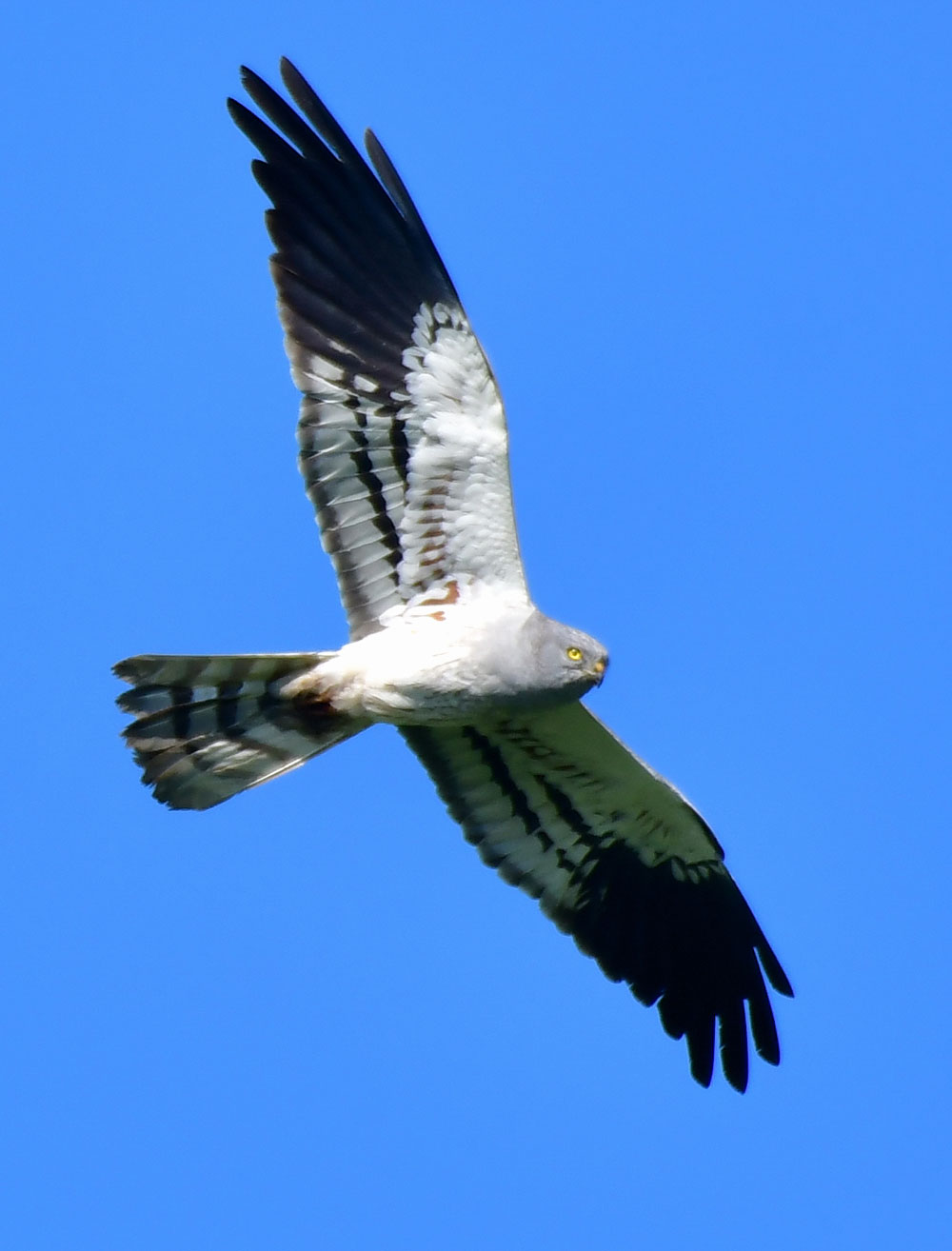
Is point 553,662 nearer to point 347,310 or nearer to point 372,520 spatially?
point 372,520

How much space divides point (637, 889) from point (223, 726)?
2758 millimetres

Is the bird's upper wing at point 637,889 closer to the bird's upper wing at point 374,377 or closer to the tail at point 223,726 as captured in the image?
the tail at point 223,726

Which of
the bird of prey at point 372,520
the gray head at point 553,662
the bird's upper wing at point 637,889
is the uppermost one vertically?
the bird of prey at point 372,520

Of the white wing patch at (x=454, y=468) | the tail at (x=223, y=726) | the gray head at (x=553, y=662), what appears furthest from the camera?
the tail at (x=223, y=726)

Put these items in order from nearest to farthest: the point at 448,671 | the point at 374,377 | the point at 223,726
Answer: the point at 448,671, the point at 374,377, the point at 223,726

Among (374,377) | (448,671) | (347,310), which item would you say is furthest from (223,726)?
(347,310)

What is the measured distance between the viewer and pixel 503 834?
11.3 m

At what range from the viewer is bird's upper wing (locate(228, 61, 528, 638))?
9961 millimetres

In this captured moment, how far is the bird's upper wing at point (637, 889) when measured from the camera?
440 inches

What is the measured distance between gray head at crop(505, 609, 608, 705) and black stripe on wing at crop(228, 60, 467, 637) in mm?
816

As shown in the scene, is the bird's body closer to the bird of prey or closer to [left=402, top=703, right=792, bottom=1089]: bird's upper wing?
the bird of prey

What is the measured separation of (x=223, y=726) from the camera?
33.5ft


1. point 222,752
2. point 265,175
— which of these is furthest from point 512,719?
point 265,175

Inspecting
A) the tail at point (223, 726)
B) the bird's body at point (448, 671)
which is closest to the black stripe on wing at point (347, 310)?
the bird's body at point (448, 671)
